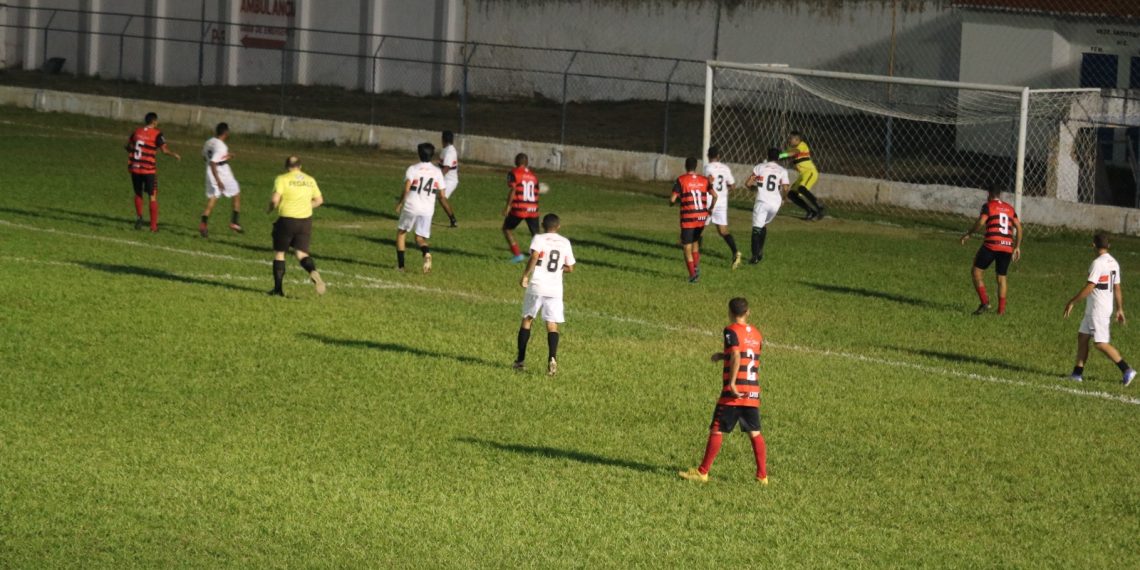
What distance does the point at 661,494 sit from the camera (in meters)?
12.8

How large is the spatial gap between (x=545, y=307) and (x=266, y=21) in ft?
137

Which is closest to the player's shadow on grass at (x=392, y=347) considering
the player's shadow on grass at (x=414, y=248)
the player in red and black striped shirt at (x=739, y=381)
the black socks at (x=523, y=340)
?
the black socks at (x=523, y=340)

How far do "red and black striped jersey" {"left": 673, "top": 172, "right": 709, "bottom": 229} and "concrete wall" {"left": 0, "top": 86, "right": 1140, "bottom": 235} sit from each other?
1161 cm

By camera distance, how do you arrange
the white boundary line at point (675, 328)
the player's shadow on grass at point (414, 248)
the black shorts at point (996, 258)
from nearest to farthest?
the white boundary line at point (675, 328)
the black shorts at point (996, 258)
the player's shadow on grass at point (414, 248)

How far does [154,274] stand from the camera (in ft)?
73.2

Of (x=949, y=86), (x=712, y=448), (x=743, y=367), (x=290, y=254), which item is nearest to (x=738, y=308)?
(x=743, y=367)

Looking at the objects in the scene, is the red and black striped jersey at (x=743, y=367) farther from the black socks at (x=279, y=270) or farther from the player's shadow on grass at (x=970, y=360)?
the black socks at (x=279, y=270)

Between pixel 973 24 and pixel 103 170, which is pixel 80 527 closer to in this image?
pixel 103 170

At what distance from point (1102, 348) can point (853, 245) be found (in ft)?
38.7

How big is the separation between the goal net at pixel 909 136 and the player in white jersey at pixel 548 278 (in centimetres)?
1494

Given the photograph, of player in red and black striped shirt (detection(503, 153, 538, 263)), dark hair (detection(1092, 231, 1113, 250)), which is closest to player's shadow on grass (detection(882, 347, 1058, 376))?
dark hair (detection(1092, 231, 1113, 250))

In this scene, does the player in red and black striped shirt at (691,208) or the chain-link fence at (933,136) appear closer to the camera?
the player in red and black striped shirt at (691,208)

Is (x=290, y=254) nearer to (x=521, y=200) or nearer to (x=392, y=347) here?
(x=521, y=200)

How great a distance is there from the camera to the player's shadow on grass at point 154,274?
21.7 metres
